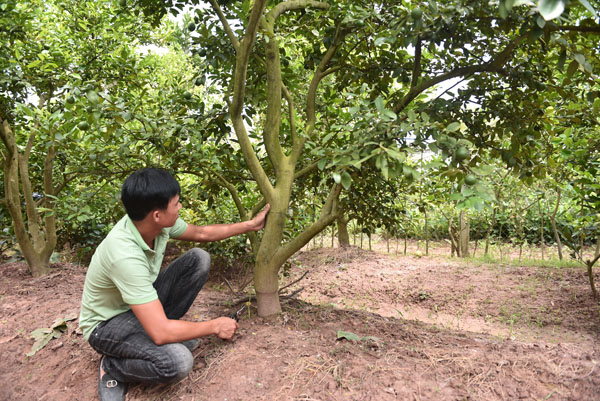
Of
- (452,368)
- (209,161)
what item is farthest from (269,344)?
(209,161)

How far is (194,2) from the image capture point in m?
2.78

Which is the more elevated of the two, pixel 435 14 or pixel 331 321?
pixel 435 14

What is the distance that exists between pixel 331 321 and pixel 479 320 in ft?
8.11

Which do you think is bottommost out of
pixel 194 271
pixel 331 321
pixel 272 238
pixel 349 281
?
pixel 349 281

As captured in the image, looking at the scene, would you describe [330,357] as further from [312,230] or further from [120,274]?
[120,274]

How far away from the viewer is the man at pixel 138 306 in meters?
2.04

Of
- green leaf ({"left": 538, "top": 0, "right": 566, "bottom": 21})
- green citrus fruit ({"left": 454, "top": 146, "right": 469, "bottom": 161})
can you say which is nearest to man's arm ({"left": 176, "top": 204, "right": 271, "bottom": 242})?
green citrus fruit ({"left": 454, "top": 146, "right": 469, "bottom": 161})

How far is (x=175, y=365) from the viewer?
6.94ft

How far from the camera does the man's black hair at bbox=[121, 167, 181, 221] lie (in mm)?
2133

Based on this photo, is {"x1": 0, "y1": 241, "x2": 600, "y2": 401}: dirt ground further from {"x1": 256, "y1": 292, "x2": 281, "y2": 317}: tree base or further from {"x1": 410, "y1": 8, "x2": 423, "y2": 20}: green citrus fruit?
{"x1": 410, "y1": 8, "x2": 423, "y2": 20}: green citrus fruit

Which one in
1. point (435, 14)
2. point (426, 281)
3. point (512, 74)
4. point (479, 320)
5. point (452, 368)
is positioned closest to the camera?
point (435, 14)

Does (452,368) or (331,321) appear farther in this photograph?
(331,321)

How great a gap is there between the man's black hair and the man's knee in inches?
28.1

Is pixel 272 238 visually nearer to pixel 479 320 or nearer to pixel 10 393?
pixel 10 393
